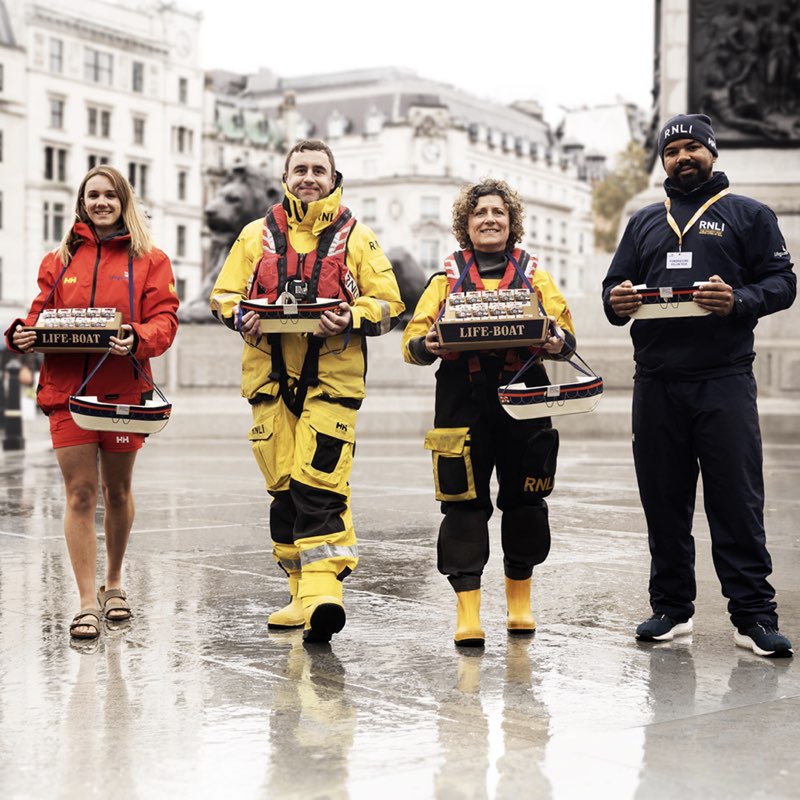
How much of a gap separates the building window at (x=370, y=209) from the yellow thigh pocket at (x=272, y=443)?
10416 centimetres

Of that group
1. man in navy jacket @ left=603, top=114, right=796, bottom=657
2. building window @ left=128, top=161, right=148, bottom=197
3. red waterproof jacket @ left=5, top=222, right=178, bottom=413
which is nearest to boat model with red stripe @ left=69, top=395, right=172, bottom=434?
red waterproof jacket @ left=5, top=222, right=178, bottom=413

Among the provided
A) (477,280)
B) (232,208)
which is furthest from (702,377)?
(232,208)

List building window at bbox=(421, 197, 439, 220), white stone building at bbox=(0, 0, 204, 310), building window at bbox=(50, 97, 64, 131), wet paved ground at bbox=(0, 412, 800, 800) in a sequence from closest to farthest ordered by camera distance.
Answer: wet paved ground at bbox=(0, 412, 800, 800), white stone building at bbox=(0, 0, 204, 310), building window at bbox=(50, 97, 64, 131), building window at bbox=(421, 197, 439, 220)

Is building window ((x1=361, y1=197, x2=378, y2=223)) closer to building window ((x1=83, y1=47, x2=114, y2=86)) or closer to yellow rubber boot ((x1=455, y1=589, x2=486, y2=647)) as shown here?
building window ((x1=83, y1=47, x2=114, y2=86))

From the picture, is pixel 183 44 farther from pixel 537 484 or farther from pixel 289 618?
pixel 537 484

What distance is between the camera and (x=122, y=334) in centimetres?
548

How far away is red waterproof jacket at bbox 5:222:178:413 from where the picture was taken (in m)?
5.60

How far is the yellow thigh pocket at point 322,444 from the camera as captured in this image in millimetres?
5266

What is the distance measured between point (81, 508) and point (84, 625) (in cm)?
54

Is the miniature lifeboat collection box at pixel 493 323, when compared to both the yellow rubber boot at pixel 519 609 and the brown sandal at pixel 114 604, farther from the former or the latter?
the brown sandal at pixel 114 604

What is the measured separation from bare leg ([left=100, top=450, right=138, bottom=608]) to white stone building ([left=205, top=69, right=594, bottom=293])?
91845mm

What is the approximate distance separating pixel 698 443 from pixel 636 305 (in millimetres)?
549

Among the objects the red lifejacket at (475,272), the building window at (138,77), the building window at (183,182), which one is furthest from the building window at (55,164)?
the red lifejacket at (475,272)

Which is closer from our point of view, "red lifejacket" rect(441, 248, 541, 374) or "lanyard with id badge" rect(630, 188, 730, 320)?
"lanyard with id badge" rect(630, 188, 730, 320)
